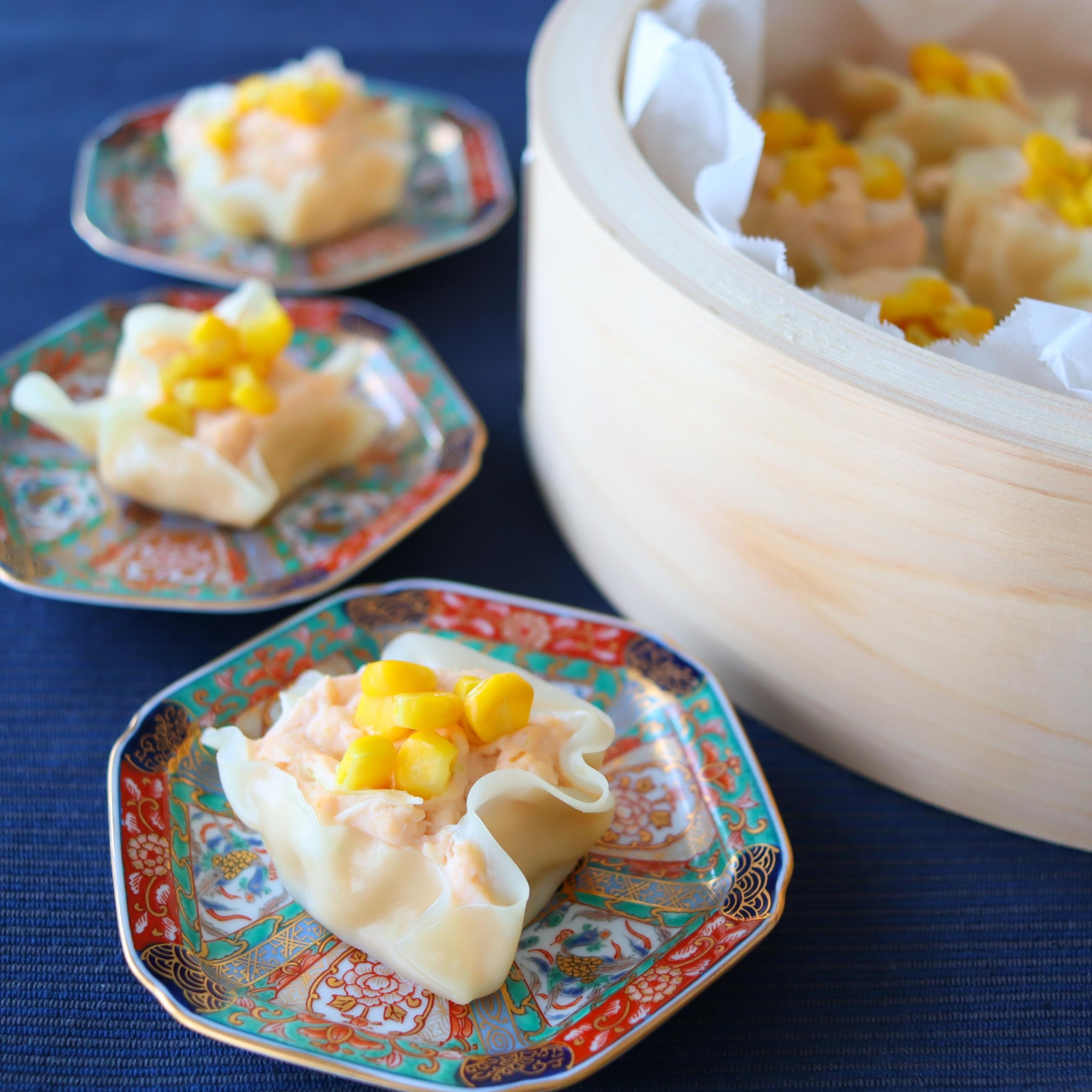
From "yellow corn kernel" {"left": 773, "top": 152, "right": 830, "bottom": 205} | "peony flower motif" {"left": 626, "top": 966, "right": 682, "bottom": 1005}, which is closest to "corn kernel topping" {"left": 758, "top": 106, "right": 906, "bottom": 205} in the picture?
"yellow corn kernel" {"left": 773, "top": 152, "right": 830, "bottom": 205}

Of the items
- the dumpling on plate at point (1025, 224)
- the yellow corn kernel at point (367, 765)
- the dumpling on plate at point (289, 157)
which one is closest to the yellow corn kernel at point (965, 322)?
the dumpling on plate at point (1025, 224)

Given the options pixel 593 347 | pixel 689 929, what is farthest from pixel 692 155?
pixel 689 929

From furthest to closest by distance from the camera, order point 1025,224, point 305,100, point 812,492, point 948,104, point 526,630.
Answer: point 305,100 < point 948,104 < point 1025,224 < point 526,630 < point 812,492

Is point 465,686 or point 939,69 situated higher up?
point 939,69

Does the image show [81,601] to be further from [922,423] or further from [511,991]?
[922,423]

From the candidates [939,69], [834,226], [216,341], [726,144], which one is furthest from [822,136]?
[216,341]

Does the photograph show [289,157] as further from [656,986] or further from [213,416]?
[656,986]

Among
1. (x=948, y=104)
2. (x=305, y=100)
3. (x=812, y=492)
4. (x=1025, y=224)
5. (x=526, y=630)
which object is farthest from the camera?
(x=305, y=100)
